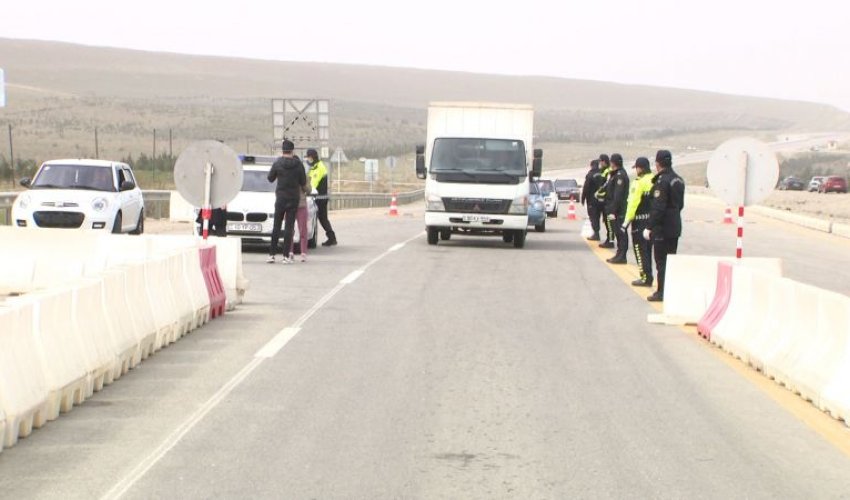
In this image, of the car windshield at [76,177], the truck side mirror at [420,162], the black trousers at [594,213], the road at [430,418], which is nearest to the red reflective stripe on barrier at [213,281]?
the road at [430,418]

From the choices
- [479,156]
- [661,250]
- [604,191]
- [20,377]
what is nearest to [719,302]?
[661,250]

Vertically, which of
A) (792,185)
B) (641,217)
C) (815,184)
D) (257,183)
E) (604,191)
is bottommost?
(792,185)

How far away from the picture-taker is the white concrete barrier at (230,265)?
14812 mm

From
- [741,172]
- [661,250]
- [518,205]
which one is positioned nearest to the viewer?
[741,172]

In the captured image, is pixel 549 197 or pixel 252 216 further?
pixel 549 197

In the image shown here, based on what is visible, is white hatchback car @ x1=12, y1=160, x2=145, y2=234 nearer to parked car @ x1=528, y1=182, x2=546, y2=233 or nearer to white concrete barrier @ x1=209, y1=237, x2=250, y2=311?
white concrete barrier @ x1=209, y1=237, x2=250, y2=311

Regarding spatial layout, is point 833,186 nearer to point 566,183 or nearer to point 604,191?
point 566,183

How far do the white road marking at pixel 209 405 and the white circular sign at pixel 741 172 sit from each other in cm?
470

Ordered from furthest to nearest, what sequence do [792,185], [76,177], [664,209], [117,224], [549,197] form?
[792,185], [549,197], [76,177], [117,224], [664,209]

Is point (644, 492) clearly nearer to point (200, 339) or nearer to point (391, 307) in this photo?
point (200, 339)

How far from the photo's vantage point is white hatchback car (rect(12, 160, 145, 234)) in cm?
2356

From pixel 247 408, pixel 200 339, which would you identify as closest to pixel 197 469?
pixel 247 408

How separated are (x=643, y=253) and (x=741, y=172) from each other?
14.0 ft

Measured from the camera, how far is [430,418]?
27.8 ft
